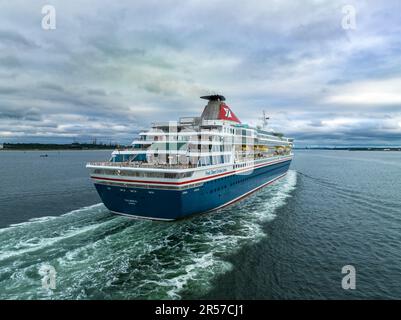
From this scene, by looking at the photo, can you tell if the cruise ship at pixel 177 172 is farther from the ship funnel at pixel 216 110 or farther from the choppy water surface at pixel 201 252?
the choppy water surface at pixel 201 252

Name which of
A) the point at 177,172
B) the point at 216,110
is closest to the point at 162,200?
the point at 177,172

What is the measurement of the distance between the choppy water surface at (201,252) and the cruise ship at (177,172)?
7.19 ft

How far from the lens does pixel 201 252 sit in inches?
839

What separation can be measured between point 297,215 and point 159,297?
79.3 feet

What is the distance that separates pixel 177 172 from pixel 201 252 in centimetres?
819

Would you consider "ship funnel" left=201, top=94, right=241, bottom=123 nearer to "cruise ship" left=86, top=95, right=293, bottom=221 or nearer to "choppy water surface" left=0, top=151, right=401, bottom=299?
"cruise ship" left=86, top=95, right=293, bottom=221

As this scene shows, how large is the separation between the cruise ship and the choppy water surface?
2.19 metres

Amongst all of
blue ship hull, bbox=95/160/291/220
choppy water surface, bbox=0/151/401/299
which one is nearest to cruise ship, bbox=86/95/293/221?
blue ship hull, bbox=95/160/291/220

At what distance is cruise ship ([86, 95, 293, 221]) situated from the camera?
84.4ft

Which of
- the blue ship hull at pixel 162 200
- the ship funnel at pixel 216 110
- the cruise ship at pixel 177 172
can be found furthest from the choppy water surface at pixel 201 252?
the ship funnel at pixel 216 110

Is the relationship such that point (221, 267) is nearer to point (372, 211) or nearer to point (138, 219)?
point (138, 219)

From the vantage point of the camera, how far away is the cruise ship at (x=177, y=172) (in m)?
25.7

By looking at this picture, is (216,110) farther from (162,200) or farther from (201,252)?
(201,252)
